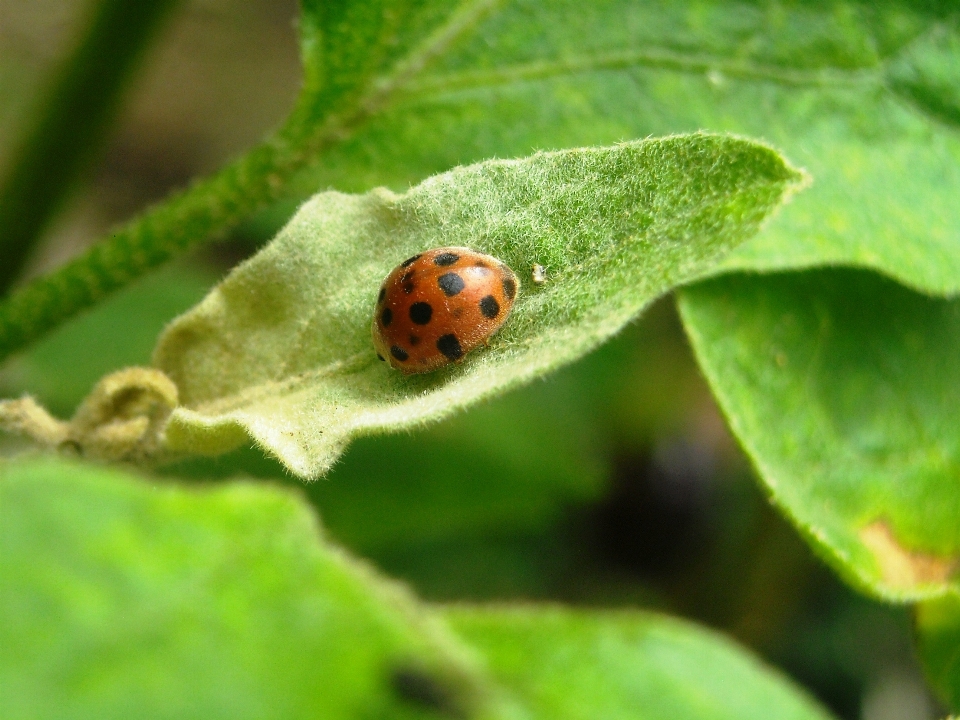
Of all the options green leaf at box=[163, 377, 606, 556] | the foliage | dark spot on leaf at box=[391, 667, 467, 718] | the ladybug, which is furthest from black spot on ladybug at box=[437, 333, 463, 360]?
green leaf at box=[163, 377, 606, 556]

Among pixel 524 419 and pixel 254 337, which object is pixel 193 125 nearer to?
pixel 524 419

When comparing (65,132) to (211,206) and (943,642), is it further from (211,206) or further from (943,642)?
(943,642)

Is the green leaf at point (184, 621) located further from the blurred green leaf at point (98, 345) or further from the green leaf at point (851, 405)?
the blurred green leaf at point (98, 345)

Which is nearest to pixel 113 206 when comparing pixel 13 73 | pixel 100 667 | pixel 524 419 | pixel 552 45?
pixel 13 73

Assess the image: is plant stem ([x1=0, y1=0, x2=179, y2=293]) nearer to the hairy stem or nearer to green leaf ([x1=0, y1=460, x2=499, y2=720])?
the hairy stem

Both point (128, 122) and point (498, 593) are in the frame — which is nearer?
point (498, 593)

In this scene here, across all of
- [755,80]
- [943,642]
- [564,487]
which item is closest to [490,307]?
[755,80]

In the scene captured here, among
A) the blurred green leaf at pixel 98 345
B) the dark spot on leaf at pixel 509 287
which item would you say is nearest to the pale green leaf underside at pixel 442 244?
the dark spot on leaf at pixel 509 287
